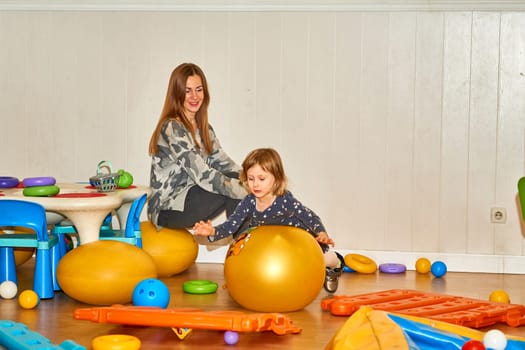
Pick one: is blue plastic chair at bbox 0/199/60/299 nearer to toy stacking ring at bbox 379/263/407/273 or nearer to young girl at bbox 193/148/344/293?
young girl at bbox 193/148/344/293

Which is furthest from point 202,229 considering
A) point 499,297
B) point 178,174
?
point 499,297

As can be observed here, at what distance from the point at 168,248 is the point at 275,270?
4.10ft

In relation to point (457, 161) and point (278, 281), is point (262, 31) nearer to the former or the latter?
point (457, 161)

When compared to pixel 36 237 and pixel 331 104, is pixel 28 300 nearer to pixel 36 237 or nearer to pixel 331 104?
pixel 36 237

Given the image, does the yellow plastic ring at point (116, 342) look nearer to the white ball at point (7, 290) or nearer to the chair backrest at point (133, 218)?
the white ball at point (7, 290)

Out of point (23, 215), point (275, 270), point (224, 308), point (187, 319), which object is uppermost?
point (23, 215)

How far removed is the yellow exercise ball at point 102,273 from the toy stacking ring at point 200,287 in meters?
Result: 0.38

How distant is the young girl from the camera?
14.2 feet

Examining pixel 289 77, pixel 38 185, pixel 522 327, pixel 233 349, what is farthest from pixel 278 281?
pixel 289 77

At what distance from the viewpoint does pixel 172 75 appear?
5.20 meters

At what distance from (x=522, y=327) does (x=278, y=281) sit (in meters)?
1.15

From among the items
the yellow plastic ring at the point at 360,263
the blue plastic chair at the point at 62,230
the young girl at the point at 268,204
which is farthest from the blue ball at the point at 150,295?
the yellow plastic ring at the point at 360,263

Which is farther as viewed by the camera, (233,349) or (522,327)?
(522,327)

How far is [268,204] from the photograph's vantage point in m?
4.42
